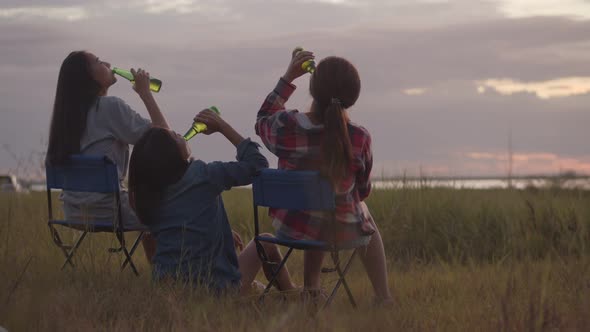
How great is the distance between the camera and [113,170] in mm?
4152

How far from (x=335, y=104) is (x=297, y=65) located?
1.66ft

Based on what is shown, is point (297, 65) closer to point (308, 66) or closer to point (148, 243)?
point (308, 66)

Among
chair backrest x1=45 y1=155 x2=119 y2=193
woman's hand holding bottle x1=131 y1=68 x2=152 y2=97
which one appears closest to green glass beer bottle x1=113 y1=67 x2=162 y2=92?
woman's hand holding bottle x1=131 y1=68 x2=152 y2=97

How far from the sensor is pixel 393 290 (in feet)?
14.4

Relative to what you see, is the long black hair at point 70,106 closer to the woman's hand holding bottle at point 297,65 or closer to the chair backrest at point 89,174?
the chair backrest at point 89,174

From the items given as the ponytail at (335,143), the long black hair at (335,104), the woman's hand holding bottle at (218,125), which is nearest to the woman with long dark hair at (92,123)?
the woman's hand holding bottle at (218,125)

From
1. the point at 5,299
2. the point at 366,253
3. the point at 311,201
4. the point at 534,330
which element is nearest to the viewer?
the point at 534,330

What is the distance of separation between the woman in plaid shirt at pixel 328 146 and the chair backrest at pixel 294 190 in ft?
0.22

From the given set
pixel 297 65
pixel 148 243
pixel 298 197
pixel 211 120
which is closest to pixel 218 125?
pixel 211 120

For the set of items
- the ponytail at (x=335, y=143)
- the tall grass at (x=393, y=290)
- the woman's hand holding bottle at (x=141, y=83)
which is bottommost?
the tall grass at (x=393, y=290)

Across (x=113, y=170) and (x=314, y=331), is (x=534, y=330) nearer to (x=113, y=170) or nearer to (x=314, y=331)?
(x=314, y=331)

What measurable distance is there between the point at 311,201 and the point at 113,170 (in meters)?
1.27

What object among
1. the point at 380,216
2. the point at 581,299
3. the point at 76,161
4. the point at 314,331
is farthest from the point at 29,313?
the point at 380,216

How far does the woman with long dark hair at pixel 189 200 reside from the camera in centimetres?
370
